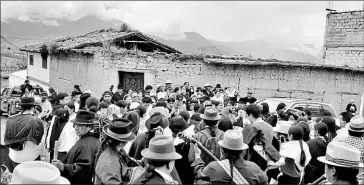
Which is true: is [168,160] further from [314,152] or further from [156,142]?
[314,152]

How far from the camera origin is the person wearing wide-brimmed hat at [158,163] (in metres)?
3.44

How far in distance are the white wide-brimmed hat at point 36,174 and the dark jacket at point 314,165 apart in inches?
147

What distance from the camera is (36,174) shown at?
114 inches

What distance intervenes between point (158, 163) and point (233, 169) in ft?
2.74

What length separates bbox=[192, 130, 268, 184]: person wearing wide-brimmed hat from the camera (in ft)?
12.5

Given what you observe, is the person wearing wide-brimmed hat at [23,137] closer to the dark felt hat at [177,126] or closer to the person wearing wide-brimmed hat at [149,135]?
the person wearing wide-brimmed hat at [149,135]

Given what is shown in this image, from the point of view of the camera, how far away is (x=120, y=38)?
18453 millimetres

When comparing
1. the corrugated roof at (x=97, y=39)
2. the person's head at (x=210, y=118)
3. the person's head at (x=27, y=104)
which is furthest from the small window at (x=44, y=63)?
the person's head at (x=210, y=118)

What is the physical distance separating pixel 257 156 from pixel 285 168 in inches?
17.2

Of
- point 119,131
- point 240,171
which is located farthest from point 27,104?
point 240,171

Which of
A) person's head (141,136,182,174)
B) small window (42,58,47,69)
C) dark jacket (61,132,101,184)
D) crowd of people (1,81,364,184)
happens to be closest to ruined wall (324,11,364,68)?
crowd of people (1,81,364,184)

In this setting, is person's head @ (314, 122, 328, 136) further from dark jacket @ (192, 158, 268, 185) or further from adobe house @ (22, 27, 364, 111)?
adobe house @ (22, 27, 364, 111)

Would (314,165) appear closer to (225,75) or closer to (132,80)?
(225,75)

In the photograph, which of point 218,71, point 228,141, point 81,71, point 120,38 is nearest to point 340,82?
point 218,71
